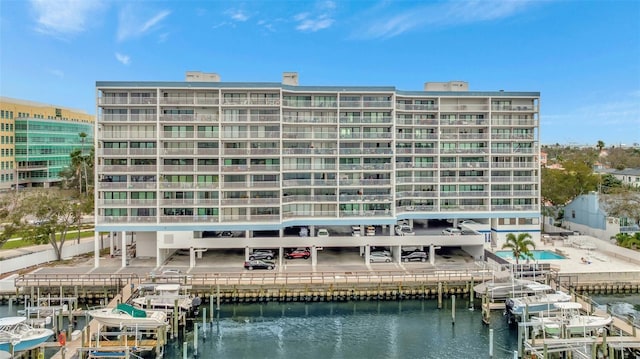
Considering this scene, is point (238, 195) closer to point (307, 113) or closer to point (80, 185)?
point (307, 113)

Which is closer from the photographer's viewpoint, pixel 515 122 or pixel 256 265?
pixel 256 265

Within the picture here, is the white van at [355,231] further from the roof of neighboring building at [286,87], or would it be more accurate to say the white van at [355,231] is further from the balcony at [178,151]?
the balcony at [178,151]

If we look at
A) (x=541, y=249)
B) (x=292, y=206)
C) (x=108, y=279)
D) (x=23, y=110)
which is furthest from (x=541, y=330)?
(x=23, y=110)

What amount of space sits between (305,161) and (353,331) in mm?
21881

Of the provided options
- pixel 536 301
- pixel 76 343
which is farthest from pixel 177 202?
pixel 536 301

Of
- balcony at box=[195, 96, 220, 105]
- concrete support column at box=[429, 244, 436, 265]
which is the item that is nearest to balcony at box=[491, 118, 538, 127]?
concrete support column at box=[429, 244, 436, 265]

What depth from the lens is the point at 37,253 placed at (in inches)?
2060

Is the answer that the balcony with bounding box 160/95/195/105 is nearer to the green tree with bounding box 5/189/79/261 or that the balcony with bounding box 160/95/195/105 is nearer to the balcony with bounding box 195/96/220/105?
the balcony with bounding box 195/96/220/105

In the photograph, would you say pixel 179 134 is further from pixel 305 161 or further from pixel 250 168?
pixel 305 161

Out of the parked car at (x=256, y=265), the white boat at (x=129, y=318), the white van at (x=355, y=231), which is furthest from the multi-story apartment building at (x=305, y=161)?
the white boat at (x=129, y=318)

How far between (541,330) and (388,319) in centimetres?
1229

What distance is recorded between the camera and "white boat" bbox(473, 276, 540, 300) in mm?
41625

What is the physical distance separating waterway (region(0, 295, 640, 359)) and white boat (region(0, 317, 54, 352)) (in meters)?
8.84

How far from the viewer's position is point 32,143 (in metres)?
105
